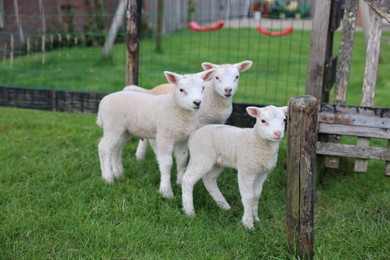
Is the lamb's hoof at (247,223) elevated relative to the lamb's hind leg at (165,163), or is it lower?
lower

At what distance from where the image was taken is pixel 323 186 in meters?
5.11

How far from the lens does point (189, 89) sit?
4.03 m

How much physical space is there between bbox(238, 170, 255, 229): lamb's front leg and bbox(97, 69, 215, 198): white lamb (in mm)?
639

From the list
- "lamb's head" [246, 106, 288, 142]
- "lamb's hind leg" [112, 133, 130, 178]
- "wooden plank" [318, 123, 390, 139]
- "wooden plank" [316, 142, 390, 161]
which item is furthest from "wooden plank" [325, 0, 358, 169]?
"lamb's hind leg" [112, 133, 130, 178]

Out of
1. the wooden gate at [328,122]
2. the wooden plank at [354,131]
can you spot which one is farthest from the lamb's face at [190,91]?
the wooden plank at [354,131]

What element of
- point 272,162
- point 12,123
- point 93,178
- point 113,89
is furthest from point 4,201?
point 113,89

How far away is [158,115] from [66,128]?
2641 millimetres

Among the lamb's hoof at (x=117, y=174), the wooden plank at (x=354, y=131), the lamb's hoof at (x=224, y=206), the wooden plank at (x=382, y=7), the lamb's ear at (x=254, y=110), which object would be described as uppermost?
the wooden plank at (x=382, y=7)

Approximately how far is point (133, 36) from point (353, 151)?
8.31ft

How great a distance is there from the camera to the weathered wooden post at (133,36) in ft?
17.6

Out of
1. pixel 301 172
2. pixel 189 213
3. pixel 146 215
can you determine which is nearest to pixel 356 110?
pixel 301 172

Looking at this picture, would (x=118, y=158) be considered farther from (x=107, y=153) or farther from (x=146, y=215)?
(x=146, y=215)

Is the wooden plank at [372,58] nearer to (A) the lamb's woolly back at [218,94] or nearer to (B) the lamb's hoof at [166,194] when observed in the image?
(A) the lamb's woolly back at [218,94]

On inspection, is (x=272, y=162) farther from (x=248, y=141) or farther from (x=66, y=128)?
(x=66, y=128)
